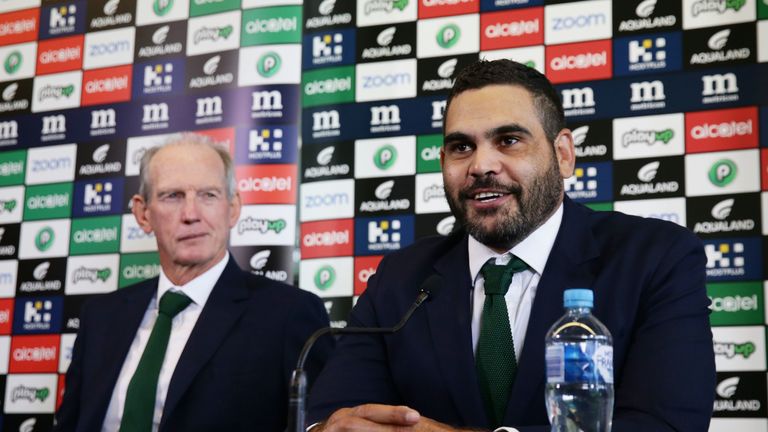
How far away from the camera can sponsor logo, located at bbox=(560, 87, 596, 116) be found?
3.77 metres

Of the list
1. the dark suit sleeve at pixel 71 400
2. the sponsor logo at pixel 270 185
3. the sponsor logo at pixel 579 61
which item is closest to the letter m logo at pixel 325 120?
the sponsor logo at pixel 270 185

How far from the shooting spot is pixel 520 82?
2320 mm

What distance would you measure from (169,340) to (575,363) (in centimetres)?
188

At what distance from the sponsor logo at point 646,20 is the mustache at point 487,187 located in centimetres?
181

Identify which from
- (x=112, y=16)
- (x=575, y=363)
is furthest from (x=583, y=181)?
(x=112, y=16)

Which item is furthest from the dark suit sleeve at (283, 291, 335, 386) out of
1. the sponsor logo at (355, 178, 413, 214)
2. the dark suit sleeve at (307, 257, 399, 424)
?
the sponsor logo at (355, 178, 413, 214)

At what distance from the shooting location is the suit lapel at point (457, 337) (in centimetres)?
209

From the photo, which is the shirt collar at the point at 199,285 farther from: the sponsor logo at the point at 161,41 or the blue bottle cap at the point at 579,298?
the blue bottle cap at the point at 579,298

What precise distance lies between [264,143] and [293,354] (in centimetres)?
143

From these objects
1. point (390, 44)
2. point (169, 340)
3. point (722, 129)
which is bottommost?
point (169, 340)

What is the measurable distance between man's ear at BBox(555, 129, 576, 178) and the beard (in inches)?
4.2

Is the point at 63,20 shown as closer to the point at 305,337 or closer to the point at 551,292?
the point at 305,337

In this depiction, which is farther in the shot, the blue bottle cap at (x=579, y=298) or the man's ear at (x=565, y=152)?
the man's ear at (x=565, y=152)

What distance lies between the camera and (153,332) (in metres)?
3.14
